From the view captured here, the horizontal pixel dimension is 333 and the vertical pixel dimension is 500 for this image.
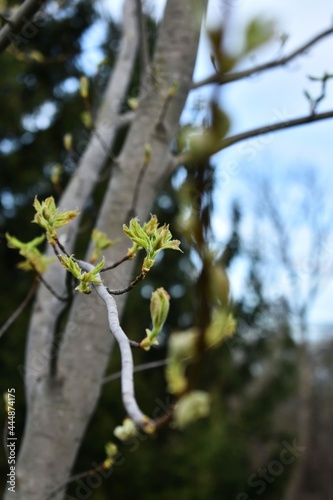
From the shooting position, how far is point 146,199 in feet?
5.29

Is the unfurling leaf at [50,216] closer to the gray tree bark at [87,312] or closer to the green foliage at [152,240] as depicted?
the green foliage at [152,240]

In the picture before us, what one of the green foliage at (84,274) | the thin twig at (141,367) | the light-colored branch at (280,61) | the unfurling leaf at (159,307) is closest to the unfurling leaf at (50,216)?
the green foliage at (84,274)

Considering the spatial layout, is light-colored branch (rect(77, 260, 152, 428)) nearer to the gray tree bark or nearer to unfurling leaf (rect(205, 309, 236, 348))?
unfurling leaf (rect(205, 309, 236, 348))

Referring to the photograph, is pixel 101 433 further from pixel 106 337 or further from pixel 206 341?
pixel 206 341

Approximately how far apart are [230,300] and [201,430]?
15.5 feet

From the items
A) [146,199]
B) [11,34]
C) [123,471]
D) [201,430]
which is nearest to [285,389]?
[201,430]

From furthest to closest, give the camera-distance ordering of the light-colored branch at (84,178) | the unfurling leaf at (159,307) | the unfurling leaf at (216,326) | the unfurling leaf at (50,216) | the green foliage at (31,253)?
the light-colored branch at (84,178), the green foliage at (31,253), the unfurling leaf at (50,216), the unfurling leaf at (159,307), the unfurling leaf at (216,326)

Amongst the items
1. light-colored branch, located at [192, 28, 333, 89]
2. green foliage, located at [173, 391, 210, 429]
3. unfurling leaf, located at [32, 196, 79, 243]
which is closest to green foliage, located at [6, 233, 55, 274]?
unfurling leaf, located at [32, 196, 79, 243]

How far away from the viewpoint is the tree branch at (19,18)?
42.4 inches

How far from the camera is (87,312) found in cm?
149

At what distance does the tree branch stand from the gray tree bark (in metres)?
0.41

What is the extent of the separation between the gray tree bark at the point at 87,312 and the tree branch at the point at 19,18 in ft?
1.36

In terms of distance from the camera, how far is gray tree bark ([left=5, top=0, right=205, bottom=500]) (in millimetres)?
1436

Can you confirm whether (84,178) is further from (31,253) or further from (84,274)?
(84,274)
